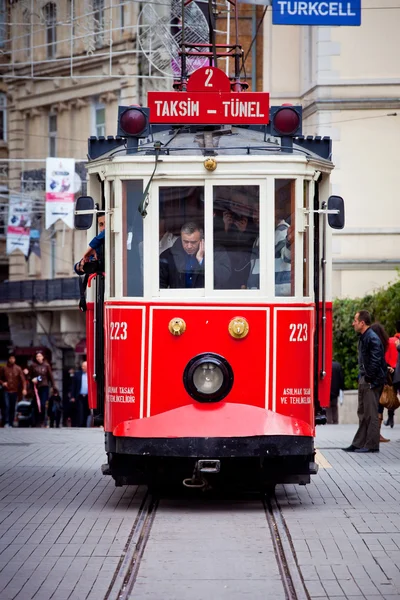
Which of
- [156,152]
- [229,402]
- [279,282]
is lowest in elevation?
[229,402]

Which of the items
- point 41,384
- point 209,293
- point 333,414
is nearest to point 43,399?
point 41,384

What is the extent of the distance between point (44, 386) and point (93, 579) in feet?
62.7

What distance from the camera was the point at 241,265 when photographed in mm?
11859

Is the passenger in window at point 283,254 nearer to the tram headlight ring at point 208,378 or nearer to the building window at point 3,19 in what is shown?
the tram headlight ring at point 208,378

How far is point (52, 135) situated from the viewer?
4753cm

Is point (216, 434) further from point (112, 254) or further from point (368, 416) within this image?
point (368, 416)

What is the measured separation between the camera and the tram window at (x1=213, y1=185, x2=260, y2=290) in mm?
11820

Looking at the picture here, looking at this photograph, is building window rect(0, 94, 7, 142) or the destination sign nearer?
the destination sign

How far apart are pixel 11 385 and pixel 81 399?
1913mm

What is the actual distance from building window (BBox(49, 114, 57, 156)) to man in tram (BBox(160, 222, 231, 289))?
35969 millimetres

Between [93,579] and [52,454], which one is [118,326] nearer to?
[93,579]

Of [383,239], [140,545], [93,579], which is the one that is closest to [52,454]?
[140,545]

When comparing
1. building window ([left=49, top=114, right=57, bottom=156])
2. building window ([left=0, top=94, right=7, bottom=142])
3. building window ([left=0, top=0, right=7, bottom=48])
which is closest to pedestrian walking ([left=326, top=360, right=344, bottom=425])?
building window ([left=0, top=0, right=7, bottom=48])

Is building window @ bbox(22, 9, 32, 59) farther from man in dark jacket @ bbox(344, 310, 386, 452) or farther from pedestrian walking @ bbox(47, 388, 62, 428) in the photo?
man in dark jacket @ bbox(344, 310, 386, 452)
